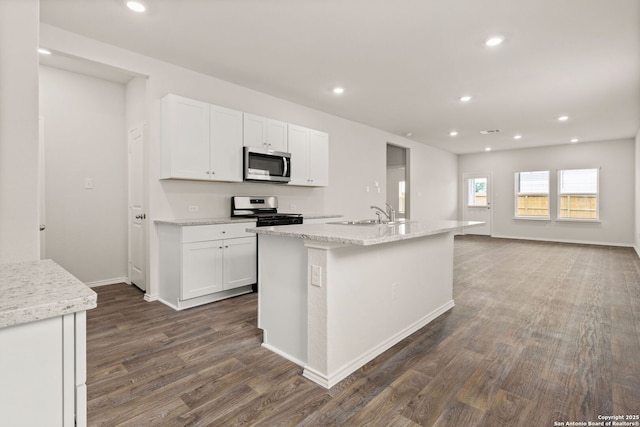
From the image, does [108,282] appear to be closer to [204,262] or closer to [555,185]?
[204,262]

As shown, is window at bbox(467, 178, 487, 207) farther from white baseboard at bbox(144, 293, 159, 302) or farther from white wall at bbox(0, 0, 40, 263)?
white wall at bbox(0, 0, 40, 263)

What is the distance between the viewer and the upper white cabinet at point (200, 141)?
3.37 m

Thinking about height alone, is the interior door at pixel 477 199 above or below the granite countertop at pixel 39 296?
above

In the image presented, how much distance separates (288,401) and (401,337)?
1.10 metres

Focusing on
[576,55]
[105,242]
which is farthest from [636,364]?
[105,242]

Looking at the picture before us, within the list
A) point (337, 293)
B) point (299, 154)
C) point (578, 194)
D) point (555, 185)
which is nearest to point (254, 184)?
point (299, 154)

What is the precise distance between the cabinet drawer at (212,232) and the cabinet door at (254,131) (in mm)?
1069

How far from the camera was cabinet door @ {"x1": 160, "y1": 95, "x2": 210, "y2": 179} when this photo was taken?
336cm

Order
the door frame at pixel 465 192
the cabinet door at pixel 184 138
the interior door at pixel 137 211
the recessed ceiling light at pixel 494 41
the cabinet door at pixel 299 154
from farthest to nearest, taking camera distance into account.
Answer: the door frame at pixel 465 192 → the cabinet door at pixel 299 154 → the interior door at pixel 137 211 → the cabinet door at pixel 184 138 → the recessed ceiling light at pixel 494 41

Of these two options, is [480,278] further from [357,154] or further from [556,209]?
[556,209]

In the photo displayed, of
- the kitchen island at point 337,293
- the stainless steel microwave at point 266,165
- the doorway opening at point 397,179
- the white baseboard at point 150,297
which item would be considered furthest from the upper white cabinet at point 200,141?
the doorway opening at point 397,179

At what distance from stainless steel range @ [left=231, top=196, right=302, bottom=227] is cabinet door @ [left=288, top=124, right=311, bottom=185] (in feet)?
1.46

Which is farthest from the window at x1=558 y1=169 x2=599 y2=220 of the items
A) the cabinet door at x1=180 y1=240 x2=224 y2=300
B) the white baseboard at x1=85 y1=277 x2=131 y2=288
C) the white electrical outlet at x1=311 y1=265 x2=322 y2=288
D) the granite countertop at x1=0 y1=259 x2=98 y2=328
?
the granite countertop at x1=0 y1=259 x2=98 y2=328

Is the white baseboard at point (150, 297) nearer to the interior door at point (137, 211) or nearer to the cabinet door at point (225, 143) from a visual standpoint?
the interior door at point (137, 211)
